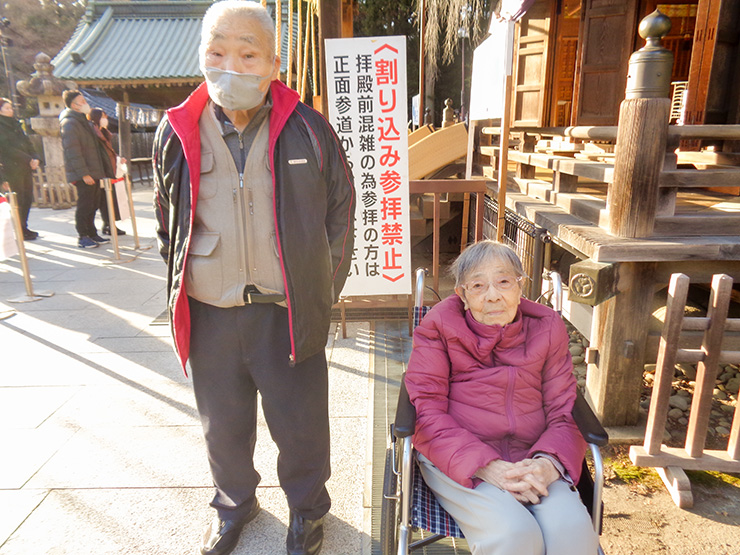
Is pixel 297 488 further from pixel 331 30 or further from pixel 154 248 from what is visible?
pixel 154 248

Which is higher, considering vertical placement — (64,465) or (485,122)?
(485,122)

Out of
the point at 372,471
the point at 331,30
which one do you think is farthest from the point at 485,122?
the point at 372,471

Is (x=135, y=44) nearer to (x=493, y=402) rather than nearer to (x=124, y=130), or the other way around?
(x=124, y=130)

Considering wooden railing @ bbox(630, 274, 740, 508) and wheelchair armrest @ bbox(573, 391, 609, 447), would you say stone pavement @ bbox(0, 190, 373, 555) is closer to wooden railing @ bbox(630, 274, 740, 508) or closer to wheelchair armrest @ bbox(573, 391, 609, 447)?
wheelchair armrest @ bbox(573, 391, 609, 447)

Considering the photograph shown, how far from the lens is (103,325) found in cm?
482

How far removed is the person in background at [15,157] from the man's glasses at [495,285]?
776 cm

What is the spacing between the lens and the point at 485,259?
199 cm

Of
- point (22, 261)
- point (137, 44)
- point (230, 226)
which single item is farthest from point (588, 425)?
point (137, 44)

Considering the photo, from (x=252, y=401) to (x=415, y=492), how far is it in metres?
0.75

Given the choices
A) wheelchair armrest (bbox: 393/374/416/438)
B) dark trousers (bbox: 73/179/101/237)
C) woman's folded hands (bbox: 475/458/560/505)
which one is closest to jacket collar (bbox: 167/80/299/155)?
wheelchair armrest (bbox: 393/374/416/438)

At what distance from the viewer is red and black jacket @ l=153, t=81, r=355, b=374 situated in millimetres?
1778

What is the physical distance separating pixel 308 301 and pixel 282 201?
38 cm

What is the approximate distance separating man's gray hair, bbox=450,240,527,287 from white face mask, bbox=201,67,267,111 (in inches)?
39.6

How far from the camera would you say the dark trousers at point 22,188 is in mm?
7593
